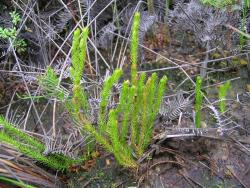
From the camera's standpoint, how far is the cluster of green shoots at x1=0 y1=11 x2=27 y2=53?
6.01 feet

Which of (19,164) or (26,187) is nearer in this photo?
(26,187)

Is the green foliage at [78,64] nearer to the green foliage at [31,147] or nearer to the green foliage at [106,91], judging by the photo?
the green foliage at [106,91]

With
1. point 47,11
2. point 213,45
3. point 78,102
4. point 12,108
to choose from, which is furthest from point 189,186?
point 47,11

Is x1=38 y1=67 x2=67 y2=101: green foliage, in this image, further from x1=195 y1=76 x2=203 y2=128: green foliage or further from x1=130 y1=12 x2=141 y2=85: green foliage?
x1=195 y1=76 x2=203 y2=128: green foliage

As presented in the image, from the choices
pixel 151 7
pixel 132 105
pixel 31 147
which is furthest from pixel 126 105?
pixel 151 7

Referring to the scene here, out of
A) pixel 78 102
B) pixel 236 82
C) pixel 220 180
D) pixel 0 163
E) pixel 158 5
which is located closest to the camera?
pixel 78 102

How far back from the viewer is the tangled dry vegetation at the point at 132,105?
1.36 metres

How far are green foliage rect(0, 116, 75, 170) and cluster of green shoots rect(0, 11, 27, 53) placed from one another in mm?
530

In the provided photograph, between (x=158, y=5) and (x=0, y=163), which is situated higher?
(x=158, y=5)

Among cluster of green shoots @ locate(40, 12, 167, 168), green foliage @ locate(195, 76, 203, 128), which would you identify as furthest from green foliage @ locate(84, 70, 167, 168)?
green foliage @ locate(195, 76, 203, 128)

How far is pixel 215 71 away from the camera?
6.47 ft

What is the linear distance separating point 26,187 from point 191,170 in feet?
2.29

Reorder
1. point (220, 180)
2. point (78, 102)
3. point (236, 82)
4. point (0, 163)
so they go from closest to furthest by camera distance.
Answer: point (78, 102), point (0, 163), point (220, 180), point (236, 82)

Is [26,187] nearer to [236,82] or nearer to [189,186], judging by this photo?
[189,186]
